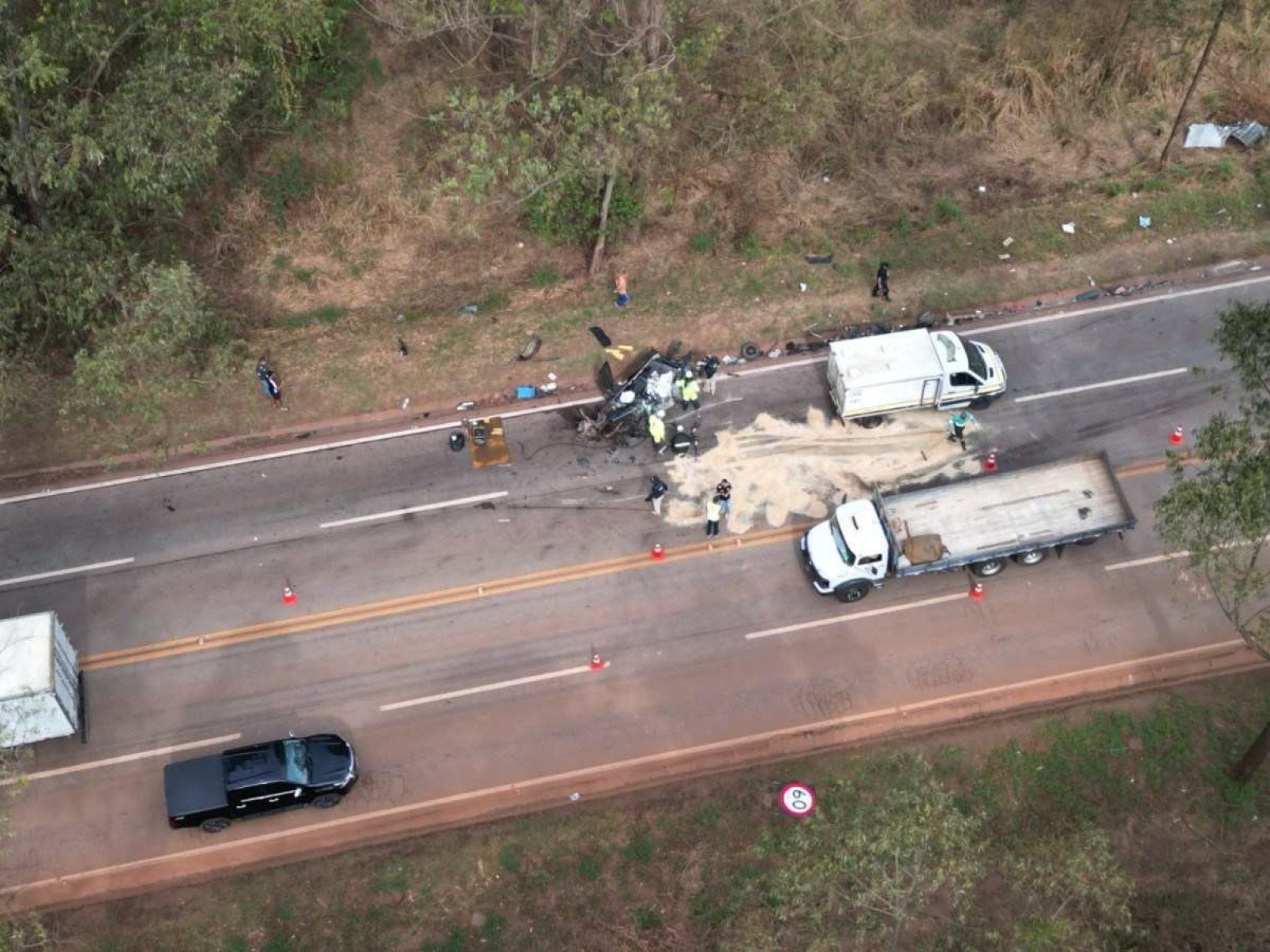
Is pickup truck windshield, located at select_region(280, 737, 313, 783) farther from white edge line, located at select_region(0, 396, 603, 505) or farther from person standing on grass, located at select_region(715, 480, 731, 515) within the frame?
person standing on grass, located at select_region(715, 480, 731, 515)

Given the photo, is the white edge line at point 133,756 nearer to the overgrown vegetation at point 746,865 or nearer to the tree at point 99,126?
the overgrown vegetation at point 746,865

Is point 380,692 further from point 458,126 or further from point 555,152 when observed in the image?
point 458,126

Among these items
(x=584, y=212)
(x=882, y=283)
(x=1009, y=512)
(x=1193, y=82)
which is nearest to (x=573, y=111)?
(x=584, y=212)

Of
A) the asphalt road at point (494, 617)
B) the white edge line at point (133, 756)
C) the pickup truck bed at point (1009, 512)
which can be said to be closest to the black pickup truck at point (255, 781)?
the asphalt road at point (494, 617)

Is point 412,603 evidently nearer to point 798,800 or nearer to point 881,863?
point 798,800

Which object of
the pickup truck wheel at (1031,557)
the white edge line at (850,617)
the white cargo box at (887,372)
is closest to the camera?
the white edge line at (850,617)

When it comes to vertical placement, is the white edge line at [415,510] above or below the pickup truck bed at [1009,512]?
above
